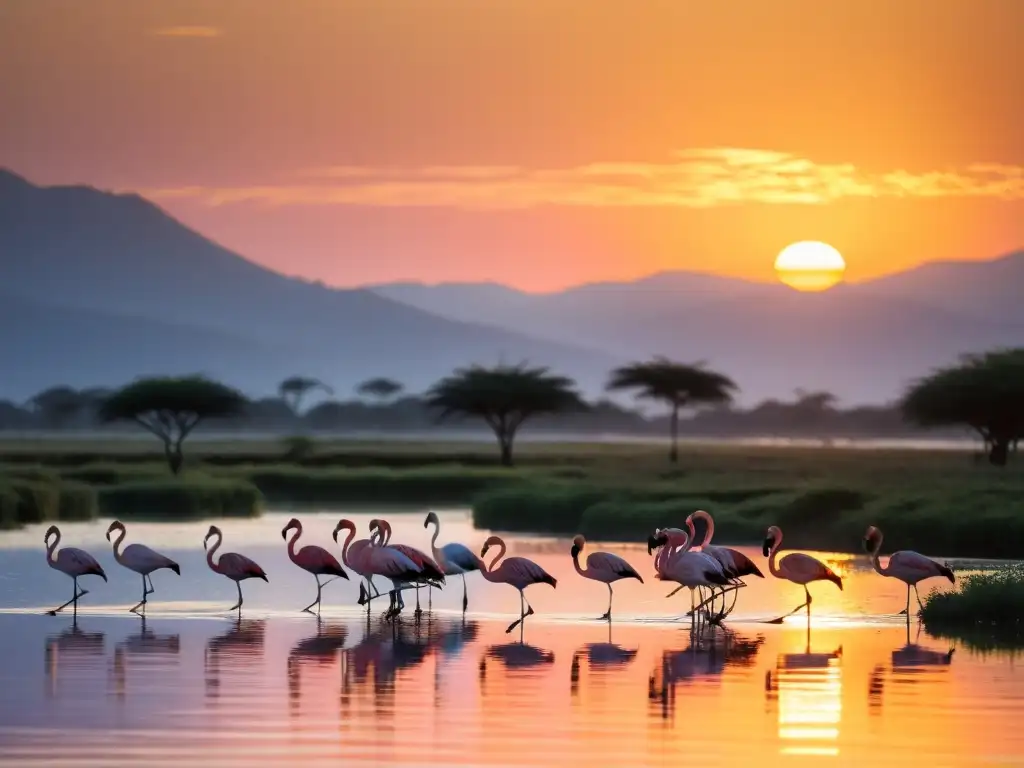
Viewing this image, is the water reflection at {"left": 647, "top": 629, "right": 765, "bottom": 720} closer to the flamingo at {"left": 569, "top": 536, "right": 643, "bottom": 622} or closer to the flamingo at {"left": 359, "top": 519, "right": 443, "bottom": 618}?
the flamingo at {"left": 569, "top": 536, "right": 643, "bottom": 622}

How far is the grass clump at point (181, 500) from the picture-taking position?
5325 cm

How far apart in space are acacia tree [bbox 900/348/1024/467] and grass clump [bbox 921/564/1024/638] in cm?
4899

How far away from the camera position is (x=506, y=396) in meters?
99.6

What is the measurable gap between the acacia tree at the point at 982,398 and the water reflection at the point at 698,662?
51.8 meters

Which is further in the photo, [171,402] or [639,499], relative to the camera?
[171,402]

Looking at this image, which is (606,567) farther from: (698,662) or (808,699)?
(808,699)

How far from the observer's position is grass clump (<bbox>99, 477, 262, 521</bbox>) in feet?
175

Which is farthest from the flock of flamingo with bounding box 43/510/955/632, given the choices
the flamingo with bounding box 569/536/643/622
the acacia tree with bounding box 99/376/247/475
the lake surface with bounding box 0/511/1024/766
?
the acacia tree with bounding box 99/376/247/475

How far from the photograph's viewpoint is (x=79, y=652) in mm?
20953

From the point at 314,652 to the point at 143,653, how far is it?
178 centimetres

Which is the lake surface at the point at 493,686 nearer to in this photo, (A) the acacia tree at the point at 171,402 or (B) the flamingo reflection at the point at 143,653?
(B) the flamingo reflection at the point at 143,653

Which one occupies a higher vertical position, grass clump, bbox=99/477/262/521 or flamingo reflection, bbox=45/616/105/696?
grass clump, bbox=99/477/262/521

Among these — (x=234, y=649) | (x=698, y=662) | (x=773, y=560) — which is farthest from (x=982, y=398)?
(x=234, y=649)

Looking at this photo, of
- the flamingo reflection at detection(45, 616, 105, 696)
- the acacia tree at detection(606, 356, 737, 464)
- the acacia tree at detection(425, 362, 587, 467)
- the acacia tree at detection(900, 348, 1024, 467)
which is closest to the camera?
the flamingo reflection at detection(45, 616, 105, 696)
